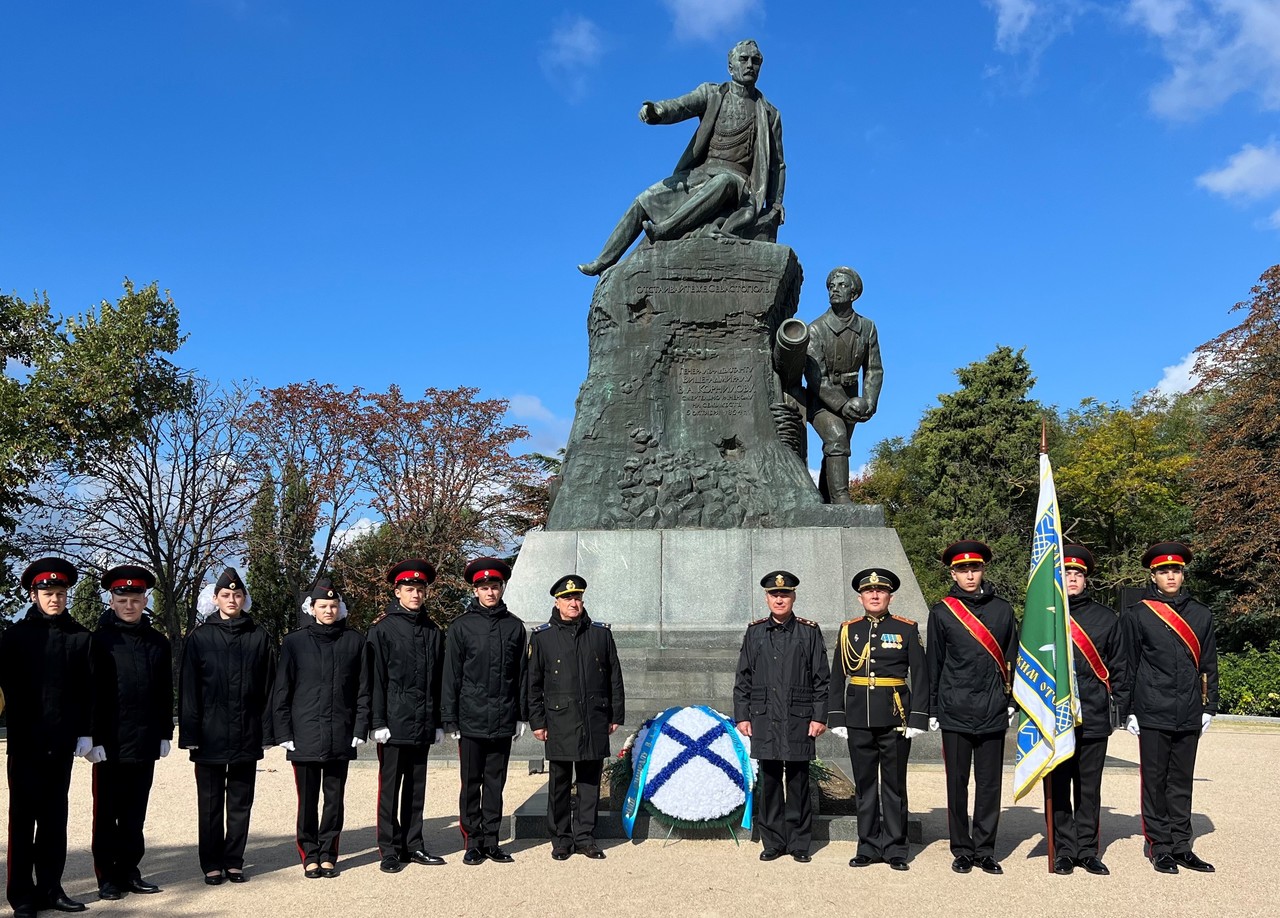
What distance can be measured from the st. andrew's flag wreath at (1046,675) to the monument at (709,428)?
4111 mm

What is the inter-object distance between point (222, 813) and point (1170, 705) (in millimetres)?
5390

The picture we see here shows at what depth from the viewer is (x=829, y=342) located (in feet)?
37.6

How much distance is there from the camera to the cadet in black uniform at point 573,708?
614 centimetres

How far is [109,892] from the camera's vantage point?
17.6 ft

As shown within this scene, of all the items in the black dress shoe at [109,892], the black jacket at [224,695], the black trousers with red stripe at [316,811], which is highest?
the black jacket at [224,695]

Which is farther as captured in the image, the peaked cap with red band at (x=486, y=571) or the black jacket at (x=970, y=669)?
the peaked cap with red band at (x=486, y=571)

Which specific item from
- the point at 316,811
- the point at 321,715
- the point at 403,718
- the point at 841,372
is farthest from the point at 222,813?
the point at 841,372

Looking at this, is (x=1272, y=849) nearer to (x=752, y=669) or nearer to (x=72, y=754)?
(x=752, y=669)

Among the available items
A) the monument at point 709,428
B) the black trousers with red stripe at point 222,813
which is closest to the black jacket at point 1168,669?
the monument at point 709,428

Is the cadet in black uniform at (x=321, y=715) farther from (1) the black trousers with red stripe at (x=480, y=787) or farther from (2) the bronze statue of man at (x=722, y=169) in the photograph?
(2) the bronze statue of man at (x=722, y=169)

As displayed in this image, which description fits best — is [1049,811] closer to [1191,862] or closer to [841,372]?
[1191,862]

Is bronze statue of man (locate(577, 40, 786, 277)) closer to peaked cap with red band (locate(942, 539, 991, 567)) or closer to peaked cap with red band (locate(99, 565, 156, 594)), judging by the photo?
peaked cap with red band (locate(942, 539, 991, 567))

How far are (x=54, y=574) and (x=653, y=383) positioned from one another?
699 centimetres

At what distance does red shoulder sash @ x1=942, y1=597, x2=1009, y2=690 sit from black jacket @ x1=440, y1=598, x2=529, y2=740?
2610 millimetres
